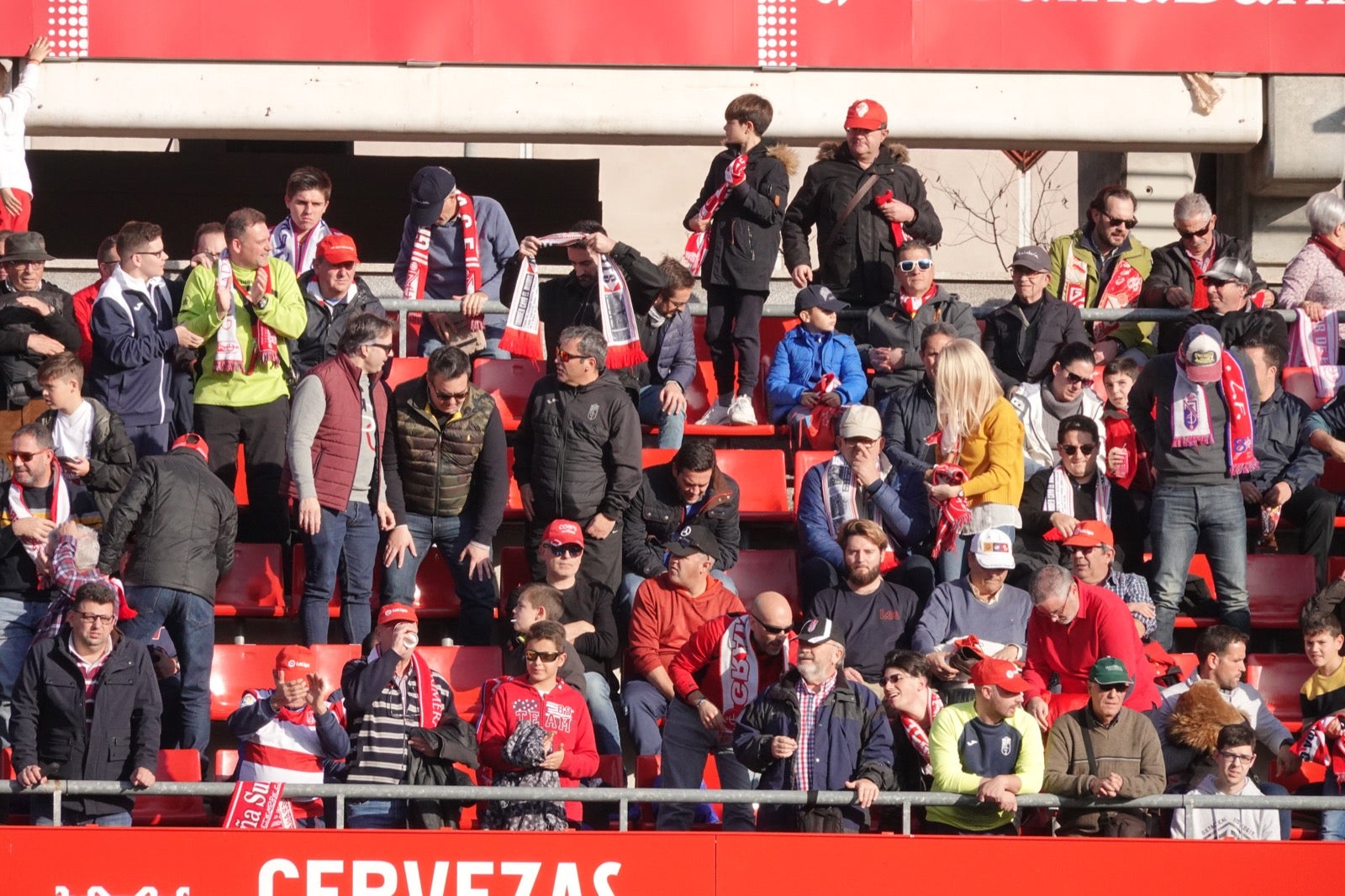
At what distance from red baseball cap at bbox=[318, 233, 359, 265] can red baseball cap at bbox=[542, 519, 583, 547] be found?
1999 millimetres

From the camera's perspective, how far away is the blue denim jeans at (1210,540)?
11.4m

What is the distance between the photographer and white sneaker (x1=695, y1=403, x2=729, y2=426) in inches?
498

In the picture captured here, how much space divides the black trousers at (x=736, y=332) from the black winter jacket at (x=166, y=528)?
3322 mm

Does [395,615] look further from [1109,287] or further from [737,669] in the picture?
[1109,287]

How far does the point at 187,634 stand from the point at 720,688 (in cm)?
249

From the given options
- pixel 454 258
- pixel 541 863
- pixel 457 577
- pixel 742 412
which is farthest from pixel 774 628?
pixel 454 258

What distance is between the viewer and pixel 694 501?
11.2 meters

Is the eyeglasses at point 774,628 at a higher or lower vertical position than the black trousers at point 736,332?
lower

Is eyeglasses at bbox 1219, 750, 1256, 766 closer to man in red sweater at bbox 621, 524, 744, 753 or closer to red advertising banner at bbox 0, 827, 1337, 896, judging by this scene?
red advertising banner at bbox 0, 827, 1337, 896

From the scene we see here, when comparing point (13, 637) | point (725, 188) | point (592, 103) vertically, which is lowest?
point (13, 637)

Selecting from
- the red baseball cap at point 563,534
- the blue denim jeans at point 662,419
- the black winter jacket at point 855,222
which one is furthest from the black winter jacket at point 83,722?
the black winter jacket at point 855,222

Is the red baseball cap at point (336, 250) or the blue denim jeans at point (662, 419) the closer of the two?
the red baseball cap at point (336, 250)

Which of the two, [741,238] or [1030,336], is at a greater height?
[741,238]

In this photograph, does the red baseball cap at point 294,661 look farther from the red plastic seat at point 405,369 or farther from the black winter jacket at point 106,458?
the red plastic seat at point 405,369
